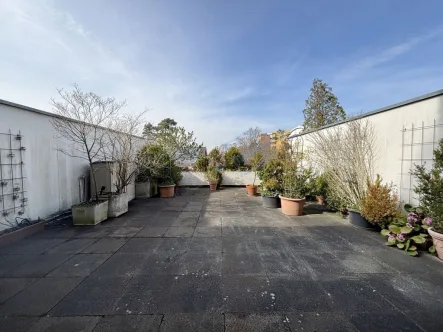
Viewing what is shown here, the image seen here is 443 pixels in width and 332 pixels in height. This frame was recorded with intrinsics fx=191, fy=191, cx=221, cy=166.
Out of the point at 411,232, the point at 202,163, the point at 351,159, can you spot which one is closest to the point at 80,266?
the point at 411,232

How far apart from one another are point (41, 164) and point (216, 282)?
4.55 metres

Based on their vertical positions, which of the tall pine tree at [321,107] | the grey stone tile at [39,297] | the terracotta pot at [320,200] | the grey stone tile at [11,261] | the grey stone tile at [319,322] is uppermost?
the tall pine tree at [321,107]

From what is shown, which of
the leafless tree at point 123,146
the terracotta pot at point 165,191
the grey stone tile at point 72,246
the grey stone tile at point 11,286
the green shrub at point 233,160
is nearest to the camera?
the grey stone tile at point 11,286

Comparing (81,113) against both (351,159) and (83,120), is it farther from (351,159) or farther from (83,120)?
(351,159)

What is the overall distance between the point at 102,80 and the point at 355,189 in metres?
7.06

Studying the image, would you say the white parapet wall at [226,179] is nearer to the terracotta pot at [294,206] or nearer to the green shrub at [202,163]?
the green shrub at [202,163]

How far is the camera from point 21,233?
3434 mm

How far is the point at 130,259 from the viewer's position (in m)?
2.72

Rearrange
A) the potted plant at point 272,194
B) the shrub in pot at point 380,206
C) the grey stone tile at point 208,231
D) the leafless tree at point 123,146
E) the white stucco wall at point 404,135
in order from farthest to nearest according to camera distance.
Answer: the potted plant at point 272,194 < the leafless tree at point 123,146 < the grey stone tile at point 208,231 < the shrub in pot at point 380,206 < the white stucco wall at point 404,135

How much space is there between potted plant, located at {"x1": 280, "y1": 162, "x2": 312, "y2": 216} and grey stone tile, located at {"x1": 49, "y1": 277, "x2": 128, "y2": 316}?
390cm

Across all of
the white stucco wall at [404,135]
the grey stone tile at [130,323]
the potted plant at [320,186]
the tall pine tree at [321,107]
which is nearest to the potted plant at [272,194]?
the potted plant at [320,186]

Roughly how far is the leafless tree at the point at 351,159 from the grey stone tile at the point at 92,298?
15.2 ft

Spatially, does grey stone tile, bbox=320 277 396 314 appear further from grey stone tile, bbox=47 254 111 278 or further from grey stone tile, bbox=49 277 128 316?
grey stone tile, bbox=47 254 111 278

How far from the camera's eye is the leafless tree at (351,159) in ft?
13.9
